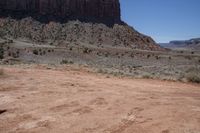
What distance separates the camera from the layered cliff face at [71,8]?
8375 cm

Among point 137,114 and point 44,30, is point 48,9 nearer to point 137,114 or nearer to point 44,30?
point 44,30

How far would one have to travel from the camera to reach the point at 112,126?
9.06m

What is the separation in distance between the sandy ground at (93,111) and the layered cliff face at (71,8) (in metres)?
72.0

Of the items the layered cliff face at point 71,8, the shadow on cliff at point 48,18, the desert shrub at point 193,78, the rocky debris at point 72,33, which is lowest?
the desert shrub at point 193,78

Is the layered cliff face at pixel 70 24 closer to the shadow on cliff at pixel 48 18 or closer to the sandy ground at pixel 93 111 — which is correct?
the shadow on cliff at pixel 48 18

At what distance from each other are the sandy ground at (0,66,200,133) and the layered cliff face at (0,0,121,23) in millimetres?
71954

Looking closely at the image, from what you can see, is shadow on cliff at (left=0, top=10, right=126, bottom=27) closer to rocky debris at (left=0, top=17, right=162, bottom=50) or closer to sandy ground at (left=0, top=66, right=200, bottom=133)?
rocky debris at (left=0, top=17, right=162, bottom=50)

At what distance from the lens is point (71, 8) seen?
92.2 m

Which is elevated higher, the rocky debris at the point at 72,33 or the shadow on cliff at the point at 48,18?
the shadow on cliff at the point at 48,18

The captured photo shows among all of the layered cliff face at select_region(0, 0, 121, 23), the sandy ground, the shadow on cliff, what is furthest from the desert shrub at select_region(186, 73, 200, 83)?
the layered cliff face at select_region(0, 0, 121, 23)

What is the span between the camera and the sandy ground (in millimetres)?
8961

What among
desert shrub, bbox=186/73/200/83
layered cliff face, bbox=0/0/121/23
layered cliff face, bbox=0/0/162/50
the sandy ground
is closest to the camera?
the sandy ground

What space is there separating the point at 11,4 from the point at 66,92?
73142mm

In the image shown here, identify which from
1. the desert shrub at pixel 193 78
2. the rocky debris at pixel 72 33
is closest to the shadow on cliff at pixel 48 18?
the rocky debris at pixel 72 33
